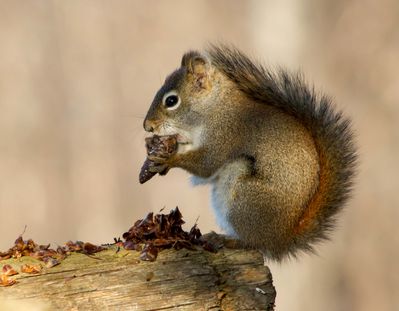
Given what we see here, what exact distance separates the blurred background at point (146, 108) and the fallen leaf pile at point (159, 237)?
301cm

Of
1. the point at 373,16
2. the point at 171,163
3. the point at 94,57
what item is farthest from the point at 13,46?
the point at 171,163

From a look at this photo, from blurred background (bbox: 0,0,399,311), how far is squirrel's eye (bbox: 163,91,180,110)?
2.36 meters

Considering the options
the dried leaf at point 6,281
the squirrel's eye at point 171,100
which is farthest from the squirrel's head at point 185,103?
the dried leaf at point 6,281

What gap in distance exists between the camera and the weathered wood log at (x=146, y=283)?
8.66 feet

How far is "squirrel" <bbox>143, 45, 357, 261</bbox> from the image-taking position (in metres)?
3.19

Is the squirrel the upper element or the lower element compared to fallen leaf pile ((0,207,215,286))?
upper

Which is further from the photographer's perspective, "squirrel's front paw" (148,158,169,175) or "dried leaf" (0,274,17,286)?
"squirrel's front paw" (148,158,169,175)

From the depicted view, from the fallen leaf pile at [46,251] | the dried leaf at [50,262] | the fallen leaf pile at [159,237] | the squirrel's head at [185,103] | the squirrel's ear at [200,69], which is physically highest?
the squirrel's ear at [200,69]

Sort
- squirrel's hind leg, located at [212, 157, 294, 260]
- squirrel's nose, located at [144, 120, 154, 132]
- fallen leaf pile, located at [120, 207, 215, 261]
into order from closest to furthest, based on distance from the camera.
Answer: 1. fallen leaf pile, located at [120, 207, 215, 261]
2. squirrel's hind leg, located at [212, 157, 294, 260]
3. squirrel's nose, located at [144, 120, 154, 132]

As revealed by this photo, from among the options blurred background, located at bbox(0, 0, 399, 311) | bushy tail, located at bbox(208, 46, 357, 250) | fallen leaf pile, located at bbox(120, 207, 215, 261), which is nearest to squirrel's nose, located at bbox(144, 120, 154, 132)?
bushy tail, located at bbox(208, 46, 357, 250)

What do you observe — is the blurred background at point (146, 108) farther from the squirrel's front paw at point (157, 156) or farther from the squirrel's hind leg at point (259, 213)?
the squirrel's hind leg at point (259, 213)

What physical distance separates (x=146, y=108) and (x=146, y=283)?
4659 mm

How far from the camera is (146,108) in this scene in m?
7.32

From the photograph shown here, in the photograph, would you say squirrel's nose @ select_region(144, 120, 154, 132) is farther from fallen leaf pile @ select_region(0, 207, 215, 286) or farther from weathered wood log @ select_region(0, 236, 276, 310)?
weathered wood log @ select_region(0, 236, 276, 310)
